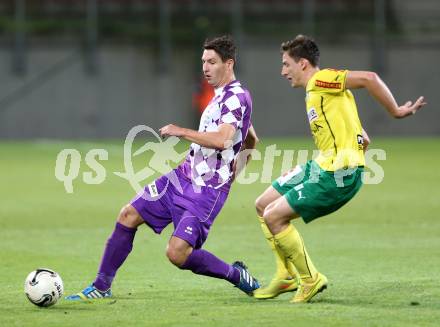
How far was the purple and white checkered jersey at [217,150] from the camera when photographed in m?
7.34

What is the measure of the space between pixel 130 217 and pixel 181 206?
41 centimetres

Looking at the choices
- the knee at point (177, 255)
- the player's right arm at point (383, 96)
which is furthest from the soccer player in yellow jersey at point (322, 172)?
the knee at point (177, 255)

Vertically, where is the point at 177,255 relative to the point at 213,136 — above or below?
below

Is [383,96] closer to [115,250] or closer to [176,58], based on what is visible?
[115,250]

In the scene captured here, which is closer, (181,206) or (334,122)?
(334,122)

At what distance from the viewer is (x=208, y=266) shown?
293 inches

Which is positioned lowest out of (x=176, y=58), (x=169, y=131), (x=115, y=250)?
(x=176, y=58)

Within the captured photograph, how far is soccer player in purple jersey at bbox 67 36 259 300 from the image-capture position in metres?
7.33

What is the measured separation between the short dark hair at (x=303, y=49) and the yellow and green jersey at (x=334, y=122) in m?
0.17

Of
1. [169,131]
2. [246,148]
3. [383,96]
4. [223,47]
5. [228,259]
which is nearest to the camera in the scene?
[169,131]

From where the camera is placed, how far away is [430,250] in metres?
10.2

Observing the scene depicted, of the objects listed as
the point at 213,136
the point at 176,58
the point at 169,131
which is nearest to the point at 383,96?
the point at 213,136

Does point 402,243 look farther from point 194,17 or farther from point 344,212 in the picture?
point 194,17

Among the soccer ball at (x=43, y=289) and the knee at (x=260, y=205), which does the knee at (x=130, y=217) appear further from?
the knee at (x=260, y=205)
